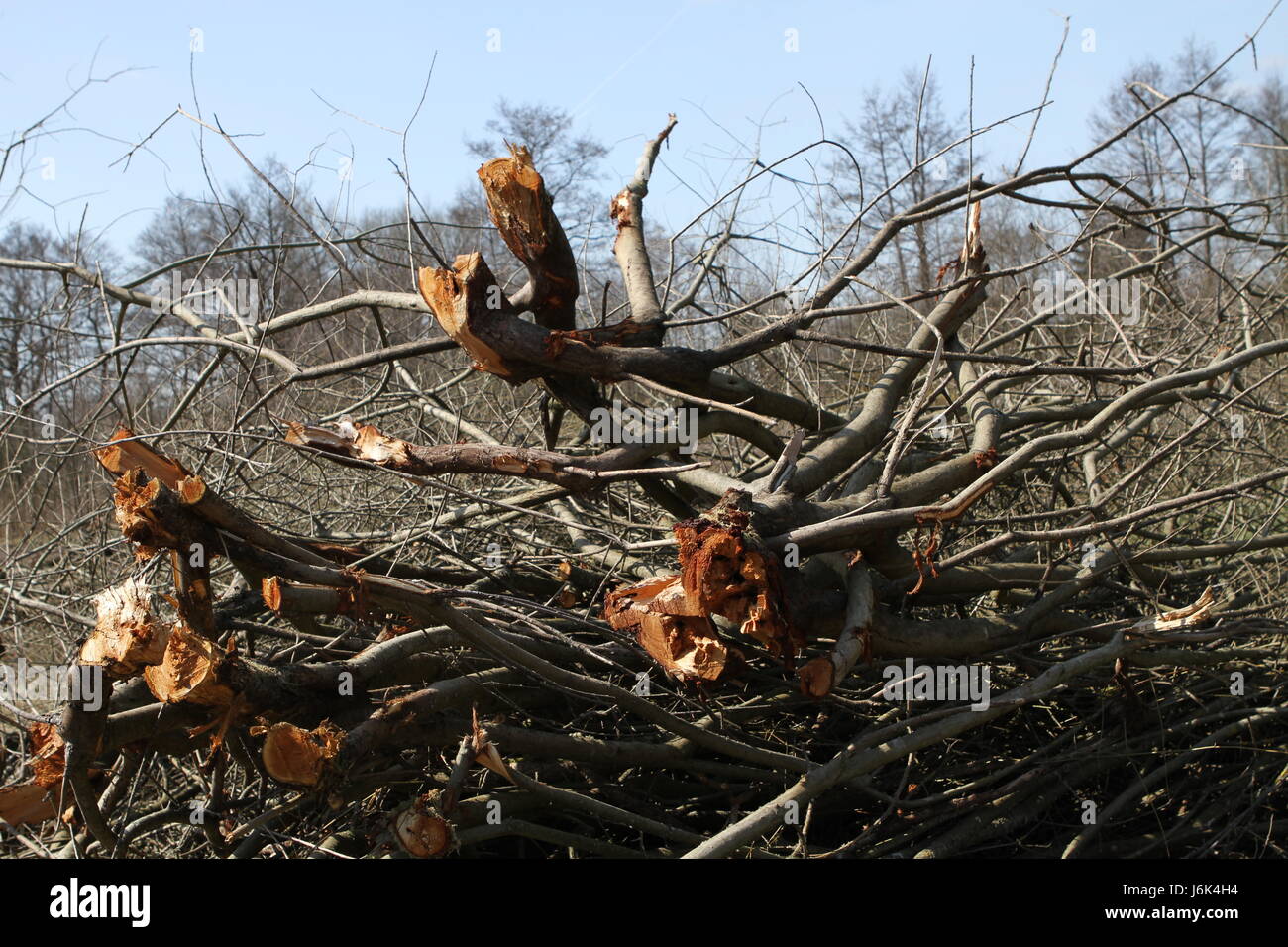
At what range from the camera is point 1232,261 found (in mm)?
5625

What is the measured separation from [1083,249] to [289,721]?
5.45 meters

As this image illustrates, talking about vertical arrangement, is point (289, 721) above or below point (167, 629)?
below

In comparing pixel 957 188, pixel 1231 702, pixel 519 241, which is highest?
pixel 957 188

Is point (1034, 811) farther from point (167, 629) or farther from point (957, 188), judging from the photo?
point (167, 629)

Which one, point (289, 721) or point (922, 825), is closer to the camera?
point (289, 721)

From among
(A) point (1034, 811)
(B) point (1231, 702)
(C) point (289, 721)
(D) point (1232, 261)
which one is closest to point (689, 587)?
(C) point (289, 721)

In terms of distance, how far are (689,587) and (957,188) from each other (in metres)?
1.94

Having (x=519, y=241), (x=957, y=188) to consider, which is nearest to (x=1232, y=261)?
(x=957, y=188)

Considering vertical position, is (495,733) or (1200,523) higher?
(1200,523)

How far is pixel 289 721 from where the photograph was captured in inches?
109

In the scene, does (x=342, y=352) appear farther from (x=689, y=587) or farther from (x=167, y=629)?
(x=689, y=587)

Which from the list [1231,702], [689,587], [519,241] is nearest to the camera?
[689,587]
